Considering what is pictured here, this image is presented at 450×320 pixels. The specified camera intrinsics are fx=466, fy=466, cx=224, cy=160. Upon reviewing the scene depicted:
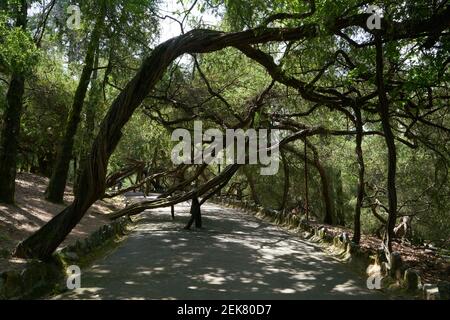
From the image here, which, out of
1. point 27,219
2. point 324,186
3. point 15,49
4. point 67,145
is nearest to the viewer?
point 15,49

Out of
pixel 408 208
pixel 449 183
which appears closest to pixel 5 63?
pixel 449 183

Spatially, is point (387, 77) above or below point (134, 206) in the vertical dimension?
above

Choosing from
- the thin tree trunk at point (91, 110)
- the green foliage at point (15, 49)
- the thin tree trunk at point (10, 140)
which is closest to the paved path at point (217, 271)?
the thin tree trunk at point (10, 140)

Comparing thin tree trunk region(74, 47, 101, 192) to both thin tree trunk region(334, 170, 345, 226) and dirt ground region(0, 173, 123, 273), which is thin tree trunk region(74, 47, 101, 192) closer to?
dirt ground region(0, 173, 123, 273)

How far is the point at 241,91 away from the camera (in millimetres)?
17297

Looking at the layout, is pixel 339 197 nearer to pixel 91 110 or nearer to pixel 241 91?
pixel 241 91

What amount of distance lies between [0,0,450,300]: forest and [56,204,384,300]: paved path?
3.07 feet

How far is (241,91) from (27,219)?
896cm

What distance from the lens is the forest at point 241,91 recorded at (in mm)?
6766

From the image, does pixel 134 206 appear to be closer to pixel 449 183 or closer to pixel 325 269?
pixel 325 269

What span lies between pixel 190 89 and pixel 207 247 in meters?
7.27

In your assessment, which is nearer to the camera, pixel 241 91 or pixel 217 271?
pixel 217 271

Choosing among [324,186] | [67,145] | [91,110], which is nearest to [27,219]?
[67,145]

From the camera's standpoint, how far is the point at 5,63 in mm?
8406
